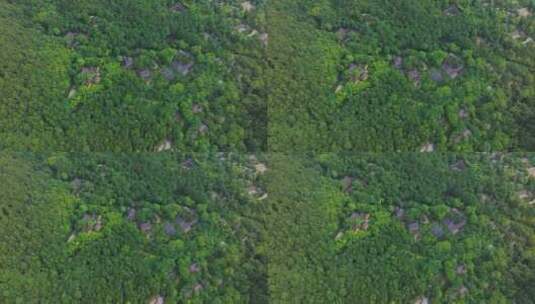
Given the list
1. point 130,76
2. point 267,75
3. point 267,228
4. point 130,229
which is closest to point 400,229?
point 267,228

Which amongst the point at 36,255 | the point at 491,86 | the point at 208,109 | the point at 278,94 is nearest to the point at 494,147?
the point at 491,86

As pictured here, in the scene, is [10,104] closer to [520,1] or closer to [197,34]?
[197,34]

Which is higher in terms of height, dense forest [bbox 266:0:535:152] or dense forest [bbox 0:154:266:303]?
dense forest [bbox 266:0:535:152]

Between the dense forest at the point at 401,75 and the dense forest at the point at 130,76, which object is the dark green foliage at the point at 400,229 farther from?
the dense forest at the point at 130,76

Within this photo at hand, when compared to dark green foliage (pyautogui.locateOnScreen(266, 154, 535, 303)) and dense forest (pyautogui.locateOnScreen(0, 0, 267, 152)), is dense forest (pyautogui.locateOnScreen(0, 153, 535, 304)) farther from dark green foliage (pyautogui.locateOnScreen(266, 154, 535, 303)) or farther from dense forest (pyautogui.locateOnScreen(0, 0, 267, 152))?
dense forest (pyautogui.locateOnScreen(0, 0, 267, 152))

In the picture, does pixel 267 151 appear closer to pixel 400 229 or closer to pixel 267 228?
pixel 267 228

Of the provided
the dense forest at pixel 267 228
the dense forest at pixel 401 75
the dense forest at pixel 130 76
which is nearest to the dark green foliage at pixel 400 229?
the dense forest at pixel 267 228

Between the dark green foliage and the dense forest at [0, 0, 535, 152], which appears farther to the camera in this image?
the dense forest at [0, 0, 535, 152]

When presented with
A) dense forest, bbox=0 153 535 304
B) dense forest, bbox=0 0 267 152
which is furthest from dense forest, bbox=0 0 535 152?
dense forest, bbox=0 153 535 304
